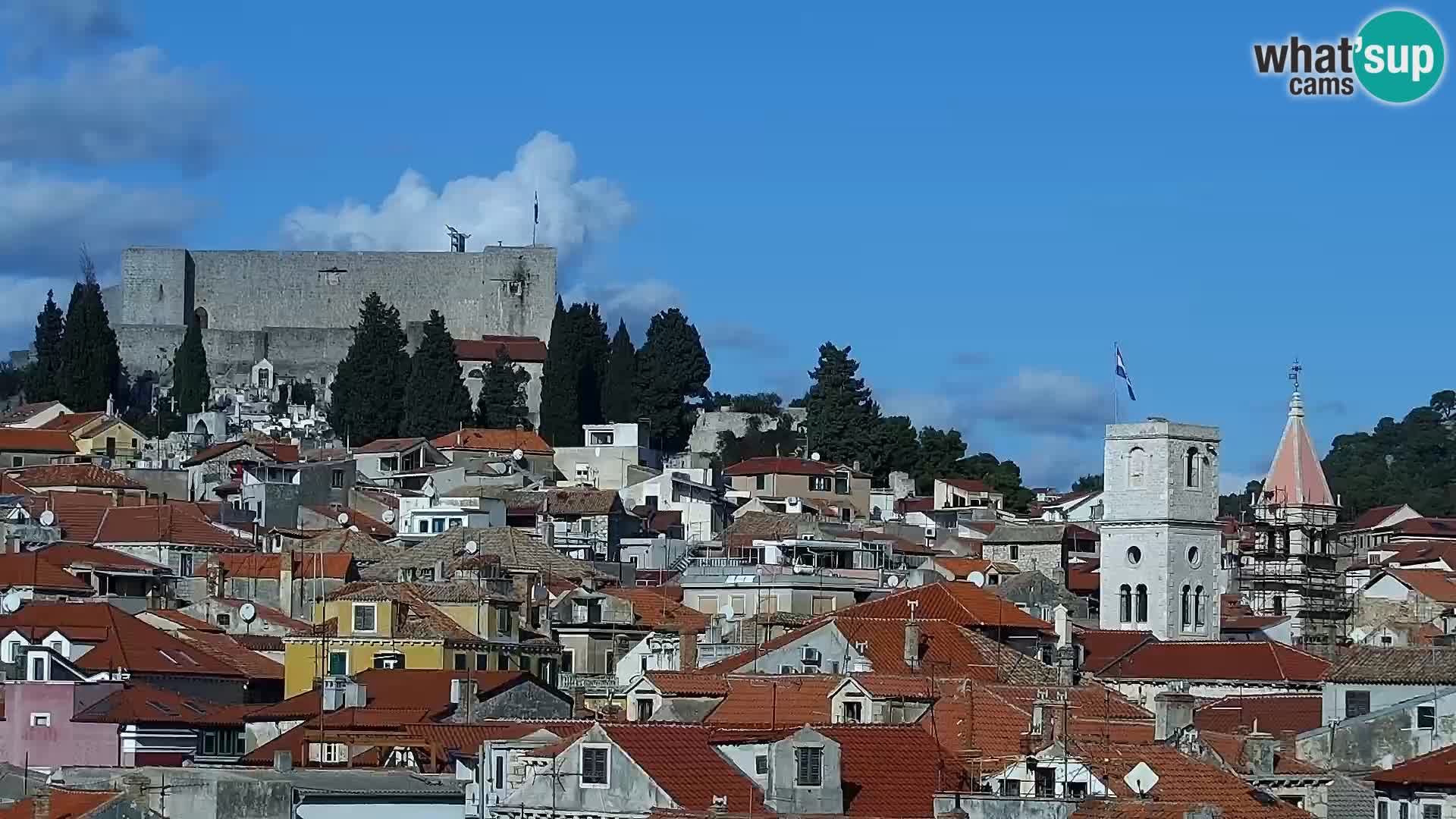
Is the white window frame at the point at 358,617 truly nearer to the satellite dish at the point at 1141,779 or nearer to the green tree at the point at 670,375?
the satellite dish at the point at 1141,779

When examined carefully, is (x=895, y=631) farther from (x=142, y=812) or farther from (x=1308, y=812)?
(x=142, y=812)

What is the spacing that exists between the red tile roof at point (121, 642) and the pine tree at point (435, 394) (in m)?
55.3

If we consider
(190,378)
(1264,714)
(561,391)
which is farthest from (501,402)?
(1264,714)

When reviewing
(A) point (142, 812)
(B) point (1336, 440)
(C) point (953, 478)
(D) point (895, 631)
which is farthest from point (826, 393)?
(A) point (142, 812)

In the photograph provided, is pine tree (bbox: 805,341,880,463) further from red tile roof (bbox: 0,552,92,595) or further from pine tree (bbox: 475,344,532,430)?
red tile roof (bbox: 0,552,92,595)

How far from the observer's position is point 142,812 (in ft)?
114

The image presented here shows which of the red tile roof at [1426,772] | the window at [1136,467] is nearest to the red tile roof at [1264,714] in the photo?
the red tile roof at [1426,772]

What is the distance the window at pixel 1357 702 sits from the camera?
45.2m

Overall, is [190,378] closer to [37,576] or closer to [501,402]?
[501,402]

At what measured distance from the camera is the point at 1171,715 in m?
40.9

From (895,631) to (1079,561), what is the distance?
43.1 meters

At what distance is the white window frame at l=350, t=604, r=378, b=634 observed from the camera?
177 feet

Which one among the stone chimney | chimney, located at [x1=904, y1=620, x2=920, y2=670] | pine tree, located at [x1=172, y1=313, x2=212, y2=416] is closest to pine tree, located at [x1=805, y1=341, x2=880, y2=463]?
pine tree, located at [x1=172, y1=313, x2=212, y2=416]

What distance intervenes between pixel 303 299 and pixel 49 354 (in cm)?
2607
